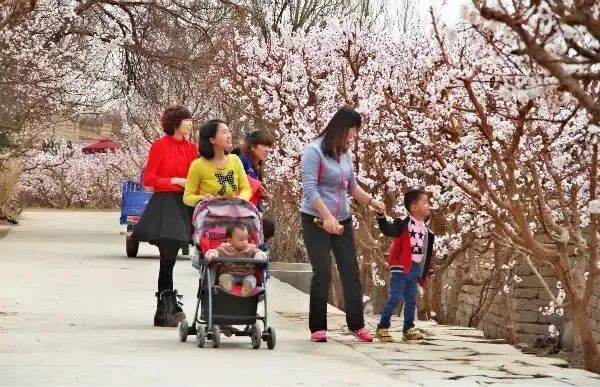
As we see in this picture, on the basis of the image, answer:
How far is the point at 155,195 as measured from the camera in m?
10.6

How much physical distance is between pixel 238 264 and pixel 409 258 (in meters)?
1.40

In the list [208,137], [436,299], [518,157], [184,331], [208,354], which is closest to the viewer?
[208,354]

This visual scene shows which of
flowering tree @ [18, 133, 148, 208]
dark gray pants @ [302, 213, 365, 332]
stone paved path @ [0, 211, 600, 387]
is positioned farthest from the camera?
flowering tree @ [18, 133, 148, 208]

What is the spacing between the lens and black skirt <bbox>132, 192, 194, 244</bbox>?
34.2ft

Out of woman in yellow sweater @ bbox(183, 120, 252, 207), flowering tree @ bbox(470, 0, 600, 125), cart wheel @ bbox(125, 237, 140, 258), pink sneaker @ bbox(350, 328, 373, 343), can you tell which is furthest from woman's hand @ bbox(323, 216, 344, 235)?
cart wheel @ bbox(125, 237, 140, 258)

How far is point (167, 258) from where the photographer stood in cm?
1055

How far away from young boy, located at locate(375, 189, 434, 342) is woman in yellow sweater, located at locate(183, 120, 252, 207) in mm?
1193

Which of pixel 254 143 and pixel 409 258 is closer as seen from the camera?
pixel 409 258

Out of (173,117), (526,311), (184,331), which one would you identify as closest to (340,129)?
(173,117)

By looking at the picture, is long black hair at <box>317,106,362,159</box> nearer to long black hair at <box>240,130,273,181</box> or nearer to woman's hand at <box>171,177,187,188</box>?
long black hair at <box>240,130,273,181</box>

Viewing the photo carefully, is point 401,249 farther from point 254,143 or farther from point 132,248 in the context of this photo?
point 132,248

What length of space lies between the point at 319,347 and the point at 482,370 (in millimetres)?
1505

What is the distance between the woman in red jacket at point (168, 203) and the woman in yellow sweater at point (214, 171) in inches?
18.6

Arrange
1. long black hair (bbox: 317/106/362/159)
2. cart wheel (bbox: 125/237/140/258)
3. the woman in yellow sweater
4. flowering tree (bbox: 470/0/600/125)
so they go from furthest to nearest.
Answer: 1. cart wheel (bbox: 125/237/140/258)
2. the woman in yellow sweater
3. long black hair (bbox: 317/106/362/159)
4. flowering tree (bbox: 470/0/600/125)
